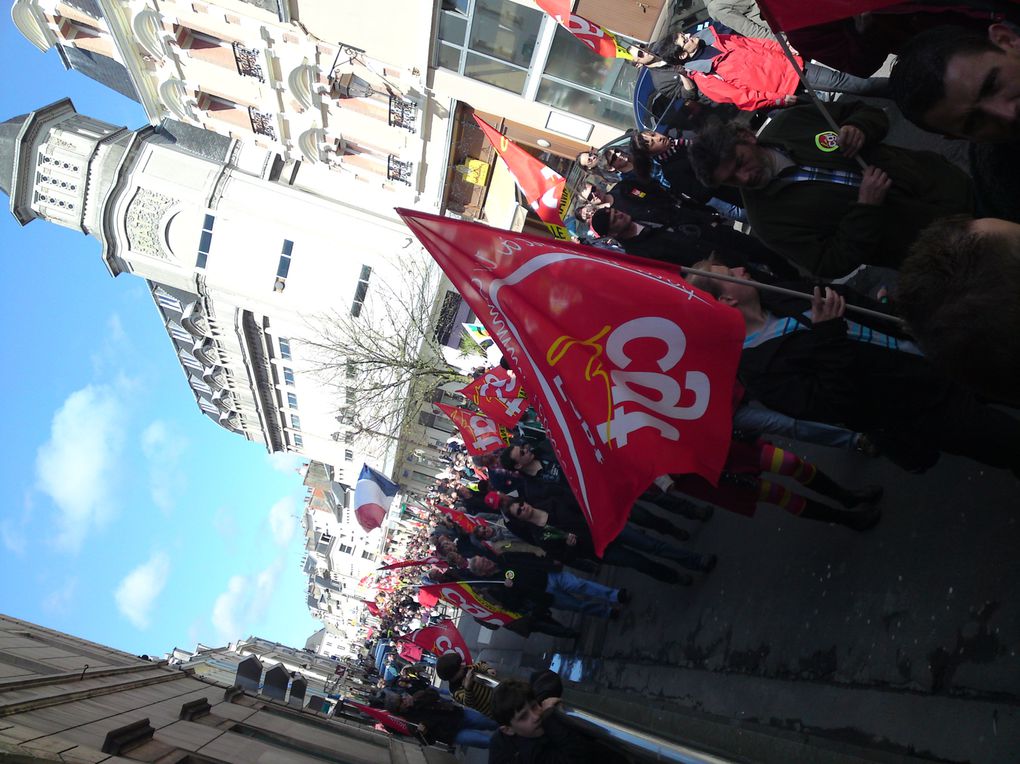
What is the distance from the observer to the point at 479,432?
14.6 meters

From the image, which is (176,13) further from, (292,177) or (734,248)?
(734,248)

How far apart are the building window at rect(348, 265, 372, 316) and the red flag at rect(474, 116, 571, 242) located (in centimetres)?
1822

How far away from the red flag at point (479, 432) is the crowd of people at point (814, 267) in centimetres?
397

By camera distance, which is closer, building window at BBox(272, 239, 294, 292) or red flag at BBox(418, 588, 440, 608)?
red flag at BBox(418, 588, 440, 608)

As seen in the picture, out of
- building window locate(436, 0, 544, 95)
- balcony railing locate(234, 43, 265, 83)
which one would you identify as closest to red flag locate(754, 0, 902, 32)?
building window locate(436, 0, 544, 95)

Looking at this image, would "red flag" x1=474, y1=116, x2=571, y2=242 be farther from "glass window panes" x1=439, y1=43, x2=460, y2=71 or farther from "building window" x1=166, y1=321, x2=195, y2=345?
"building window" x1=166, y1=321, x2=195, y2=345

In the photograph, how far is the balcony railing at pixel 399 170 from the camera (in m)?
26.2

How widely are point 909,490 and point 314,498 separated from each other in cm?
7998

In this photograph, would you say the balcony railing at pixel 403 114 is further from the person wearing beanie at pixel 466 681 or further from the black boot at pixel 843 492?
the black boot at pixel 843 492

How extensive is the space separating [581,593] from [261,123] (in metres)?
22.7

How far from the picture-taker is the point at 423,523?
1364 inches

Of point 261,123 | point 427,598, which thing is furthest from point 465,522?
point 261,123

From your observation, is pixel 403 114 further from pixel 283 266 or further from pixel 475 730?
pixel 475 730

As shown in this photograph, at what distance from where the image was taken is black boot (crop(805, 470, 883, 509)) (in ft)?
19.2
